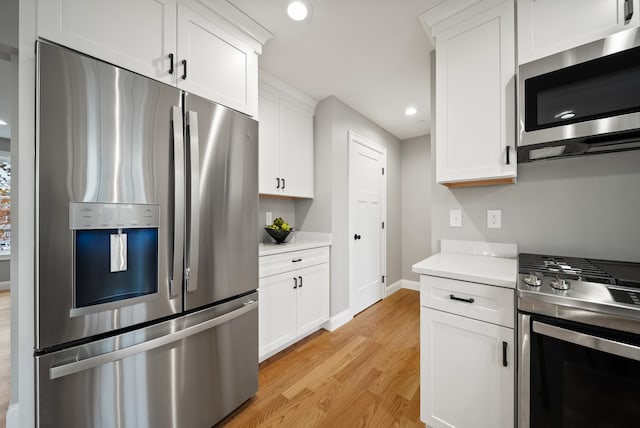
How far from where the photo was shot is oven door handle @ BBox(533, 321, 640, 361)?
81 centimetres

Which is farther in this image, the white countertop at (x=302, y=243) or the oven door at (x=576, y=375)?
the white countertop at (x=302, y=243)

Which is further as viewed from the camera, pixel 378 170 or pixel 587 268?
pixel 378 170

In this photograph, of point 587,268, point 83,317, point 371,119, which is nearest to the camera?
point 83,317

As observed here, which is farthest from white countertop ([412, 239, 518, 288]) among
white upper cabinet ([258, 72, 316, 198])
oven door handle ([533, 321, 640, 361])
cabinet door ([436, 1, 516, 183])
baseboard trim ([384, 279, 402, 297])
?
baseboard trim ([384, 279, 402, 297])

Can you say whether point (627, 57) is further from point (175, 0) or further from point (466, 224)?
point (175, 0)

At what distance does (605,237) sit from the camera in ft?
4.54

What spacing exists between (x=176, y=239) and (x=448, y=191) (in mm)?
1802

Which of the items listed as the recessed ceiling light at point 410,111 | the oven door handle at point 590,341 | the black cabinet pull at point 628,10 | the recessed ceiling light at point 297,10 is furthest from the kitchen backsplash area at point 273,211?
the black cabinet pull at point 628,10

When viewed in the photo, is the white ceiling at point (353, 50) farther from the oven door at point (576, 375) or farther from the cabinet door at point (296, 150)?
the oven door at point (576, 375)

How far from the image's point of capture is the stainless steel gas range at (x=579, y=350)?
822mm

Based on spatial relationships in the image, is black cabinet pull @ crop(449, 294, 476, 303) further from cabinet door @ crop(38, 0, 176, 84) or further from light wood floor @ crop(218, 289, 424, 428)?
cabinet door @ crop(38, 0, 176, 84)

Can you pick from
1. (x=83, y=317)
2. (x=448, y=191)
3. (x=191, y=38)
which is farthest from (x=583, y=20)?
(x=83, y=317)

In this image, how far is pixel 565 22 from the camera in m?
1.26

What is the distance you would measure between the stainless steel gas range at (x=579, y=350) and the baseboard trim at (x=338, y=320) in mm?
1845
